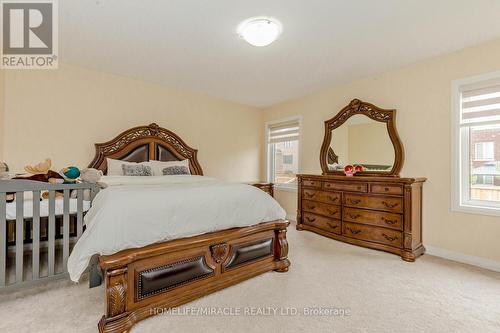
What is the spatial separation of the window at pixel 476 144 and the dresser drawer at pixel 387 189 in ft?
1.99

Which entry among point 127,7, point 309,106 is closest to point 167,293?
point 127,7

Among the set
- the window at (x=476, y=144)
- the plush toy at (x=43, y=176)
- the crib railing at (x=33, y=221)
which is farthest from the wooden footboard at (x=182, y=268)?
the window at (x=476, y=144)

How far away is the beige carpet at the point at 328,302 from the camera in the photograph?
1620 millimetres

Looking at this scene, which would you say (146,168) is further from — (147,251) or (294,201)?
(294,201)

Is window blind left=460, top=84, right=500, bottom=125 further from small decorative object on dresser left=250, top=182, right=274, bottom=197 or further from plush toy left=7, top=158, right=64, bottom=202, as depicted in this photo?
plush toy left=7, top=158, right=64, bottom=202

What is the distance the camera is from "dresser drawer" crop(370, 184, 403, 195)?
9.50ft

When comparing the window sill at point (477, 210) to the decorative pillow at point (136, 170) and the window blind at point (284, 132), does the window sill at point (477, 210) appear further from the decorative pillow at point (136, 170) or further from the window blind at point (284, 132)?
the decorative pillow at point (136, 170)

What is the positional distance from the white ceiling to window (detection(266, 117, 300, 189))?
1373mm

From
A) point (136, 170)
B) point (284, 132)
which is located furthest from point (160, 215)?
point (284, 132)

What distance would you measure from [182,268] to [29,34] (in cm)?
292

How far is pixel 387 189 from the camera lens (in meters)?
2.99

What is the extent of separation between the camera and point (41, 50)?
288 cm

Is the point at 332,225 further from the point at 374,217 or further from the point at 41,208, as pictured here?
the point at 41,208

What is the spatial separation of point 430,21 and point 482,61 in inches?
40.0
